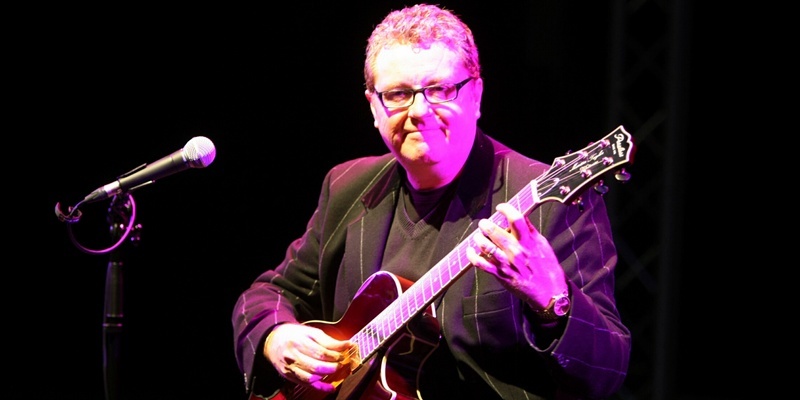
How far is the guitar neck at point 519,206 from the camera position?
6.92ft

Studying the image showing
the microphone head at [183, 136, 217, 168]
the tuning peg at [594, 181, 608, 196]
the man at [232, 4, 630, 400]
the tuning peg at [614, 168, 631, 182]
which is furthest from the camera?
the microphone head at [183, 136, 217, 168]

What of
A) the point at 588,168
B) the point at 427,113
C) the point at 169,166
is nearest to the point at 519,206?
the point at 588,168

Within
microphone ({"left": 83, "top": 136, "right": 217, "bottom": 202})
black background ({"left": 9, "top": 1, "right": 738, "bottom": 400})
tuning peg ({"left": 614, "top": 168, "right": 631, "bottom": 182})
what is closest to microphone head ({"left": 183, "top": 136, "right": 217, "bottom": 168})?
microphone ({"left": 83, "top": 136, "right": 217, "bottom": 202})

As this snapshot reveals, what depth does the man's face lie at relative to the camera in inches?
104

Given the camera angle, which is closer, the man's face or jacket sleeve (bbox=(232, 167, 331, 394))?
the man's face

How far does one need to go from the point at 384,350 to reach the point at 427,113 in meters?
0.72

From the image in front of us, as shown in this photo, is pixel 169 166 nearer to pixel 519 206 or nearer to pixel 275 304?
pixel 275 304

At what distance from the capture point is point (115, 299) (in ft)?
8.85

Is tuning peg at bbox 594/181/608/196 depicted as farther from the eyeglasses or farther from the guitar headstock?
the eyeglasses

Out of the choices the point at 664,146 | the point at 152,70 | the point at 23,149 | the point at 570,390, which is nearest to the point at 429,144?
the point at 570,390

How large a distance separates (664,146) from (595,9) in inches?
38.4

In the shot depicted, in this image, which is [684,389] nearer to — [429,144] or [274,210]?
[274,210]

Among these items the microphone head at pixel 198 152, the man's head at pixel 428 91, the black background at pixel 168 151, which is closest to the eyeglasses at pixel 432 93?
the man's head at pixel 428 91

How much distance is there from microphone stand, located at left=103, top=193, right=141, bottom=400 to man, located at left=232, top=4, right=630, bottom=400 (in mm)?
471
